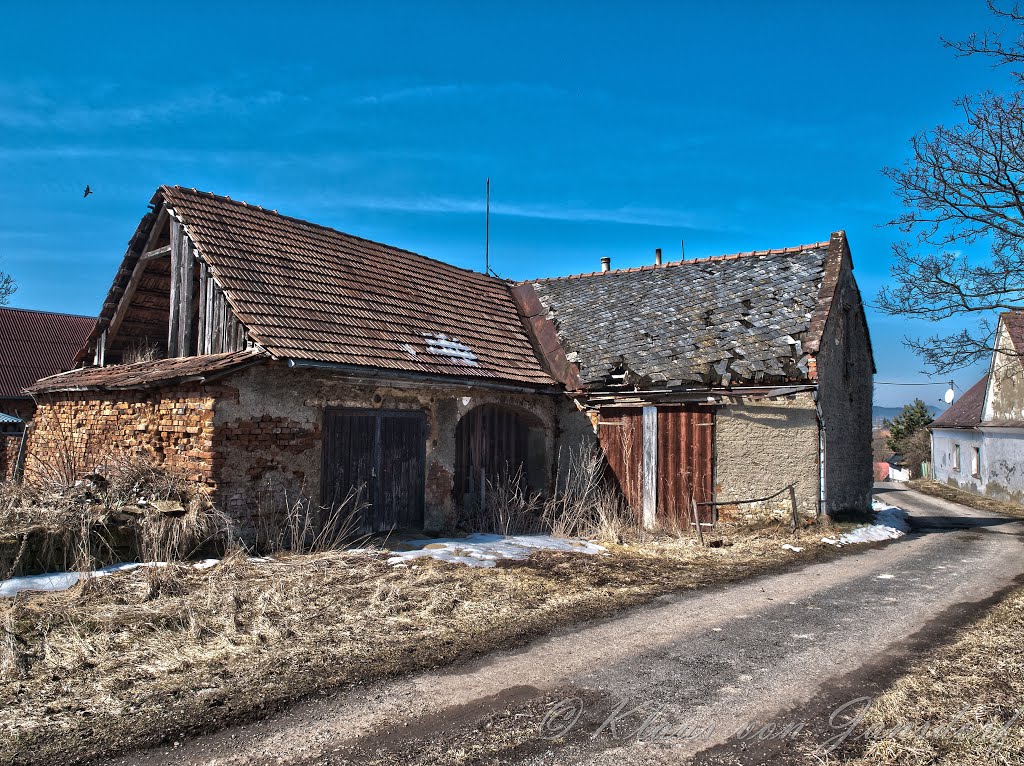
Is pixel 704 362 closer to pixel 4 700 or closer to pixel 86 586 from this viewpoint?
pixel 86 586

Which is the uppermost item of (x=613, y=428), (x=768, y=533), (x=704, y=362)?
(x=704, y=362)

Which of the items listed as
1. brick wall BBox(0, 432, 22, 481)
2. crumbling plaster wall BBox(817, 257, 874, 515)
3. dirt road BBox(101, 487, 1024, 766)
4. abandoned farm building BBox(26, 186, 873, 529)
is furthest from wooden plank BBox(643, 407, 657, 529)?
brick wall BBox(0, 432, 22, 481)

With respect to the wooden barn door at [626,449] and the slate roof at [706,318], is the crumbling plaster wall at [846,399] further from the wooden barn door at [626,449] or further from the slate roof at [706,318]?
the wooden barn door at [626,449]

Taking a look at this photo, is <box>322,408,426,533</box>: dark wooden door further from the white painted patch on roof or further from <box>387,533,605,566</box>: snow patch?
the white painted patch on roof

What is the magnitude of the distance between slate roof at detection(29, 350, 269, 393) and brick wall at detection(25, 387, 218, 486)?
0.21 meters

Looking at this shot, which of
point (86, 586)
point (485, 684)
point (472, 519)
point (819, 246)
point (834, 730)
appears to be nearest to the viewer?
point (834, 730)

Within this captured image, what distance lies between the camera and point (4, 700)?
4012mm

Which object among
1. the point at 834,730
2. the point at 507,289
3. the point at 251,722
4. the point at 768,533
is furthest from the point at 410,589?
the point at 507,289

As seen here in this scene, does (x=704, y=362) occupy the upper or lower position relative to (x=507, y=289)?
lower

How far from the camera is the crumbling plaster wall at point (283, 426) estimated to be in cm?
888

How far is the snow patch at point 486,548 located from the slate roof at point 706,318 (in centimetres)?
360

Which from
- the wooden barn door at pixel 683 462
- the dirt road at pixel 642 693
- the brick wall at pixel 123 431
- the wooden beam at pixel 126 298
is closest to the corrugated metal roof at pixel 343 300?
the brick wall at pixel 123 431

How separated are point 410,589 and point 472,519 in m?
5.16
